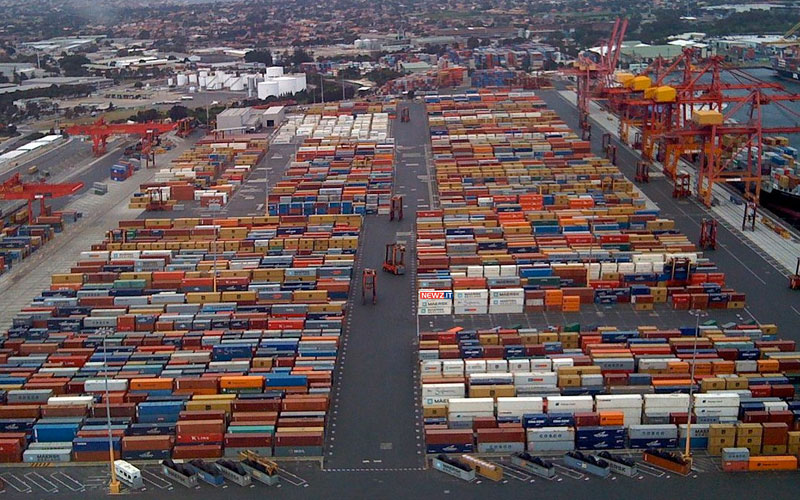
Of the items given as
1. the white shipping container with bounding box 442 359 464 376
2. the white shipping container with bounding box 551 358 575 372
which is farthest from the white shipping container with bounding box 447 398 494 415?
the white shipping container with bounding box 551 358 575 372

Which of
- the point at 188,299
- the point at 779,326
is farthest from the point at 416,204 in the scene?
the point at 779,326

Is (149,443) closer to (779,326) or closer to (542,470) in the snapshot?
(542,470)

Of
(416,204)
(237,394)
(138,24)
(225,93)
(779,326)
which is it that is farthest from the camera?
(138,24)

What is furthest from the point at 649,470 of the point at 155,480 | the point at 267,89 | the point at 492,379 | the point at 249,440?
the point at 267,89

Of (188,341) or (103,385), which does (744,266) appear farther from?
(103,385)

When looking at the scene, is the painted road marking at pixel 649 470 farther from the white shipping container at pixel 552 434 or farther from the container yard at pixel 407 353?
the white shipping container at pixel 552 434

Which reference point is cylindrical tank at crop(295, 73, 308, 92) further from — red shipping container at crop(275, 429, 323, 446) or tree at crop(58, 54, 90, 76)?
red shipping container at crop(275, 429, 323, 446)
